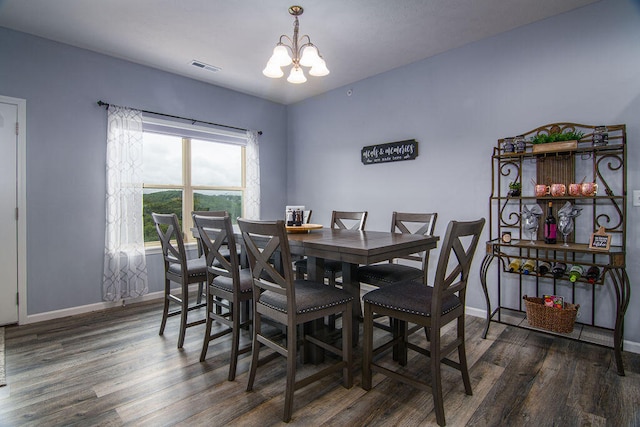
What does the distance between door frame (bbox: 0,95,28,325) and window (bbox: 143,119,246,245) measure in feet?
3.39

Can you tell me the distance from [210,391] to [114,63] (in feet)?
11.1

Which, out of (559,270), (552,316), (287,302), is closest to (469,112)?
(559,270)

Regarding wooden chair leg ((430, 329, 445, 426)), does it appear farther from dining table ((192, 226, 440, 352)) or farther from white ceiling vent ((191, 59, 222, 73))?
white ceiling vent ((191, 59, 222, 73))

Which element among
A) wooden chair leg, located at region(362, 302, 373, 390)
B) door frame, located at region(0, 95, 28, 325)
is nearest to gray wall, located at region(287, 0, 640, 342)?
wooden chair leg, located at region(362, 302, 373, 390)

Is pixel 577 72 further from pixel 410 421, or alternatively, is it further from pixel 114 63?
pixel 114 63

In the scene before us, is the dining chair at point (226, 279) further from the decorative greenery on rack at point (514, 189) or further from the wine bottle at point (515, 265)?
the decorative greenery on rack at point (514, 189)

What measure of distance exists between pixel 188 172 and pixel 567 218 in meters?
3.92

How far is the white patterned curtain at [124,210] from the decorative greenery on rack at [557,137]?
12.4 ft

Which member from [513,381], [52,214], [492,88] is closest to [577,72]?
[492,88]

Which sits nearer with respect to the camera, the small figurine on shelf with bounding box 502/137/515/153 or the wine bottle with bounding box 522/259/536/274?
the wine bottle with bounding box 522/259/536/274

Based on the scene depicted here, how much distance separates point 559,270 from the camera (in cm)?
258

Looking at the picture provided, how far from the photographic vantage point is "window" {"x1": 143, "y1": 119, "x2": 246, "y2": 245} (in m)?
3.89

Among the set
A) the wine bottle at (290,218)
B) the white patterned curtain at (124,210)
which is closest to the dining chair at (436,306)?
the wine bottle at (290,218)

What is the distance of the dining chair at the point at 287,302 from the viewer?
1698 mm
